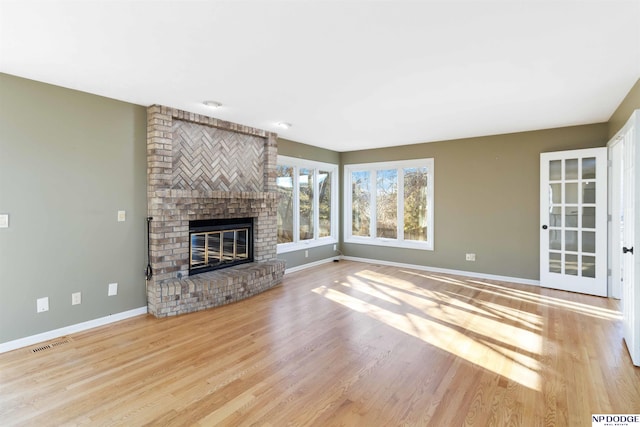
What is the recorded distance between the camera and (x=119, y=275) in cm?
365

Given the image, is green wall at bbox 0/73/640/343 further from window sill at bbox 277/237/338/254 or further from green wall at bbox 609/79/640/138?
window sill at bbox 277/237/338/254

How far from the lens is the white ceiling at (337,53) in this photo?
195 centimetres

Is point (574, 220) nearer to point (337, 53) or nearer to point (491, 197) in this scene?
point (491, 197)

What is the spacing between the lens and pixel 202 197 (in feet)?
13.6

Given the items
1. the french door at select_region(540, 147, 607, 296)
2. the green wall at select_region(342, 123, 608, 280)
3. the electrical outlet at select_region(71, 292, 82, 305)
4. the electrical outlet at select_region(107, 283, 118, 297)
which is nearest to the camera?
the electrical outlet at select_region(71, 292, 82, 305)

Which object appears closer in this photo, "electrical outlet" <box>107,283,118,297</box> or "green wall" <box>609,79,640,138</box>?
"green wall" <box>609,79,640,138</box>

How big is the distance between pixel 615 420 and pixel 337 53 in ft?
10.1

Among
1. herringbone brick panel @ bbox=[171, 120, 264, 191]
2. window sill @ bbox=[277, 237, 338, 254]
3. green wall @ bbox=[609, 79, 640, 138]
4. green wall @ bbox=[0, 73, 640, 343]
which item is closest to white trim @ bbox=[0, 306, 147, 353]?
green wall @ bbox=[0, 73, 640, 343]

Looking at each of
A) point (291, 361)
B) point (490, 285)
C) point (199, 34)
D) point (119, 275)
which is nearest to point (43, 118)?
point (119, 275)

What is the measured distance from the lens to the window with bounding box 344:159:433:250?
20.6 feet

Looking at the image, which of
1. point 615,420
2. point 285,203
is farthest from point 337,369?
point 285,203

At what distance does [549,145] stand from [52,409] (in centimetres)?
644

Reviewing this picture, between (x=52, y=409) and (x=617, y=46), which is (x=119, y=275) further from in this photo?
(x=617, y=46)

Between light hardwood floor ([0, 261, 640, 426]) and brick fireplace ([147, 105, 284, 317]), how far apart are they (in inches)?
12.8
